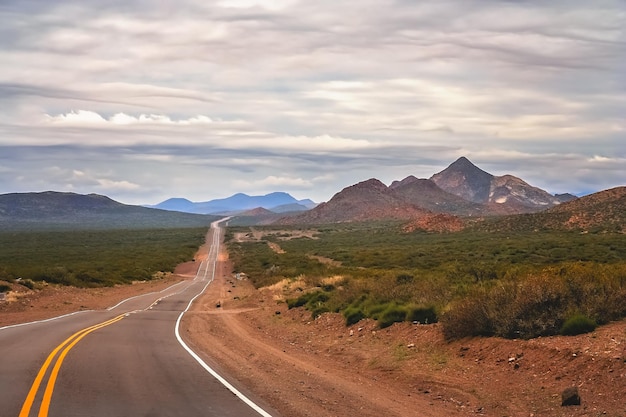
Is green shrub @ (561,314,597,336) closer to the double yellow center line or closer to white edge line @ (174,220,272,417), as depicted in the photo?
white edge line @ (174,220,272,417)

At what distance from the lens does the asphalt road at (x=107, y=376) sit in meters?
10.5

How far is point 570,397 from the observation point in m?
10.7

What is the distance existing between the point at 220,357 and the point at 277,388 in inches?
178

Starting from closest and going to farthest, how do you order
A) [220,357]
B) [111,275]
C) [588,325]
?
[588,325]
[220,357]
[111,275]

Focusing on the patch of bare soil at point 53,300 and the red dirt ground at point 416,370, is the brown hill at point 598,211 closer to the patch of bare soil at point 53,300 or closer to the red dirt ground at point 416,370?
the patch of bare soil at point 53,300

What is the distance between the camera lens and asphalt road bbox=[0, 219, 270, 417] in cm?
1045

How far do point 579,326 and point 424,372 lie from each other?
3.63m

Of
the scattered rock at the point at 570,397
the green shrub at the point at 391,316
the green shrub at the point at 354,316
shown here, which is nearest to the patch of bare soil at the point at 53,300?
the green shrub at the point at 354,316

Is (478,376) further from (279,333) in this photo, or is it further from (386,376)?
(279,333)

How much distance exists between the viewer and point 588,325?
547 inches

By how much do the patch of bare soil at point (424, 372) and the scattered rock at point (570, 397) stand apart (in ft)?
0.38

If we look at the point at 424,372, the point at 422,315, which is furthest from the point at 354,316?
the point at 424,372

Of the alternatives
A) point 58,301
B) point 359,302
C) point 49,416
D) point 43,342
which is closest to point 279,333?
point 359,302

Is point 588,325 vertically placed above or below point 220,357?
above
